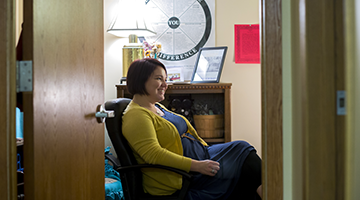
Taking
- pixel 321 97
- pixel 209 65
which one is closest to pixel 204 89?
pixel 209 65

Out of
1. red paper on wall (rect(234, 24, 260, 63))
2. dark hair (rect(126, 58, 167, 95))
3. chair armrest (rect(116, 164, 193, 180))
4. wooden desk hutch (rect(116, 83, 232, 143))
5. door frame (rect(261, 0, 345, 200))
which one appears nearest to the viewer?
door frame (rect(261, 0, 345, 200))

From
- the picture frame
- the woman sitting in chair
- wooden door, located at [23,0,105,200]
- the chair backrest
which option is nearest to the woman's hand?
the woman sitting in chair

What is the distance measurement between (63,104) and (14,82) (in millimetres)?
226

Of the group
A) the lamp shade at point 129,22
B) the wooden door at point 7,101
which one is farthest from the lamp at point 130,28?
the wooden door at point 7,101

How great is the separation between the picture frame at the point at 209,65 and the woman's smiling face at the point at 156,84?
28.0 inches

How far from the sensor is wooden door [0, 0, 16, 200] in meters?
0.84

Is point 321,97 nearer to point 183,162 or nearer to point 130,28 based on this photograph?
point 183,162

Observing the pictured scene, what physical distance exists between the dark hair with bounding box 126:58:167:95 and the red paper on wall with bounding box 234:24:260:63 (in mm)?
1201

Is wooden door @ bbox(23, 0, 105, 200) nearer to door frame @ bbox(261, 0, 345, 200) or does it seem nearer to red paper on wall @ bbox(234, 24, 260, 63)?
door frame @ bbox(261, 0, 345, 200)

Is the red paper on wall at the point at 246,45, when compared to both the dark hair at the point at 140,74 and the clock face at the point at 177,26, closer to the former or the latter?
the clock face at the point at 177,26

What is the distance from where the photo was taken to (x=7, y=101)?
85 centimetres

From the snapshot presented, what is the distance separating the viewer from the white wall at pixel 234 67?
9.49ft

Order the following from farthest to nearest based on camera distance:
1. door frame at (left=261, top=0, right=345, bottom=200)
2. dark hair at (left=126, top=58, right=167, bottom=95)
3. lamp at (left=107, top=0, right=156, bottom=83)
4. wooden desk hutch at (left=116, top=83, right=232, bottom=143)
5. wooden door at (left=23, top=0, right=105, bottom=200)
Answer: lamp at (left=107, top=0, right=156, bottom=83), wooden desk hutch at (left=116, top=83, right=232, bottom=143), dark hair at (left=126, top=58, right=167, bottom=95), wooden door at (left=23, top=0, right=105, bottom=200), door frame at (left=261, top=0, right=345, bottom=200)

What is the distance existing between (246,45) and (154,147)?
1.68m
